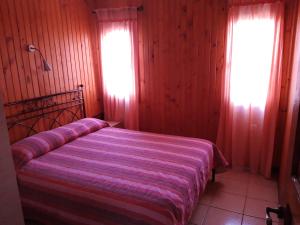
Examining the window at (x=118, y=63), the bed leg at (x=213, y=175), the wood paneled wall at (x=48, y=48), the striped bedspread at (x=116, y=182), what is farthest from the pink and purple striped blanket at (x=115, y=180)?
the window at (x=118, y=63)

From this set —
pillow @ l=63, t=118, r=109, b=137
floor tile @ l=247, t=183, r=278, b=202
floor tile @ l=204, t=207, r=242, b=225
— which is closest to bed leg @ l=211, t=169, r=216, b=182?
floor tile @ l=247, t=183, r=278, b=202

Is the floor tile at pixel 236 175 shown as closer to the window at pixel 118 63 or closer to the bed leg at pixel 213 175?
the bed leg at pixel 213 175

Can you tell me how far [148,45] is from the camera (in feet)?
11.8

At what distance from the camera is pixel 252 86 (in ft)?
9.80

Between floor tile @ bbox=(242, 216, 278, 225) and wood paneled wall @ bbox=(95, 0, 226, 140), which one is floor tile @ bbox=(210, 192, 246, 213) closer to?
floor tile @ bbox=(242, 216, 278, 225)

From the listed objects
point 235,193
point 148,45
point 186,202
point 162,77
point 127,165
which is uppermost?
point 148,45

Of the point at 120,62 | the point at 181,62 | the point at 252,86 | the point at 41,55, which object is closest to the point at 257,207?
the point at 252,86

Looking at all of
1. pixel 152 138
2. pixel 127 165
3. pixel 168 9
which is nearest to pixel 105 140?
pixel 152 138

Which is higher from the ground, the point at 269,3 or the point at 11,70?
the point at 269,3

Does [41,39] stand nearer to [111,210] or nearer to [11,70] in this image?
[11,70]

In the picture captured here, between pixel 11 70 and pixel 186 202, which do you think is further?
pixel 11 70

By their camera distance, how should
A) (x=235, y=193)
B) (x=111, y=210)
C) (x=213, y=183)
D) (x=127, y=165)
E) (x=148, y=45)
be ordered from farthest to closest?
(x=148, y=45)
(x=213, y=183)
(x=235, y=193)
(x=127, y=165)
(x=111, y=210)

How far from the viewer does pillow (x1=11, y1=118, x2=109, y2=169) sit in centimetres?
235

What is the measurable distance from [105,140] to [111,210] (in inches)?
49.4
